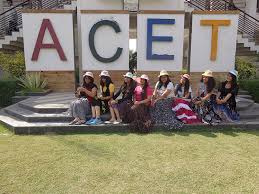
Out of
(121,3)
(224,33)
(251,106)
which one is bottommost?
(251,106)

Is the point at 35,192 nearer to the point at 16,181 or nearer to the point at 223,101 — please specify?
the point at 16,181

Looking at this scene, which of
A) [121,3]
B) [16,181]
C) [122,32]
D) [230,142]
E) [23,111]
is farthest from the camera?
[121,3]

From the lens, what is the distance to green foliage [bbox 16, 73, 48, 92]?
33.0 feet

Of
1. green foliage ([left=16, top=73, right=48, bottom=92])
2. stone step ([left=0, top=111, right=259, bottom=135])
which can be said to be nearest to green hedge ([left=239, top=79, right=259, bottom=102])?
stone step ([left=0, top=111, right=259, bottom=135])

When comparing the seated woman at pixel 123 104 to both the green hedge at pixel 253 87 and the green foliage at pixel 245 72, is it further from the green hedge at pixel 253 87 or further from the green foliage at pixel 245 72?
the green foliage at pixel 245 72

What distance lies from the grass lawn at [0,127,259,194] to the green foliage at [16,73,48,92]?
3.28m

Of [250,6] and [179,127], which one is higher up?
[250,6]

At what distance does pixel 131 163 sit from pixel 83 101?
266 centimetres

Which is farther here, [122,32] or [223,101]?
[122,32]

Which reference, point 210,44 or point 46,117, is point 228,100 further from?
point 46,117

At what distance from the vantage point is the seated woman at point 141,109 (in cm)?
711

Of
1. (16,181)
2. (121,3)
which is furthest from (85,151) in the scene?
(121,3)

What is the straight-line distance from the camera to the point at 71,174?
16.0 ft

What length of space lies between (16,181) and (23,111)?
3.89m
